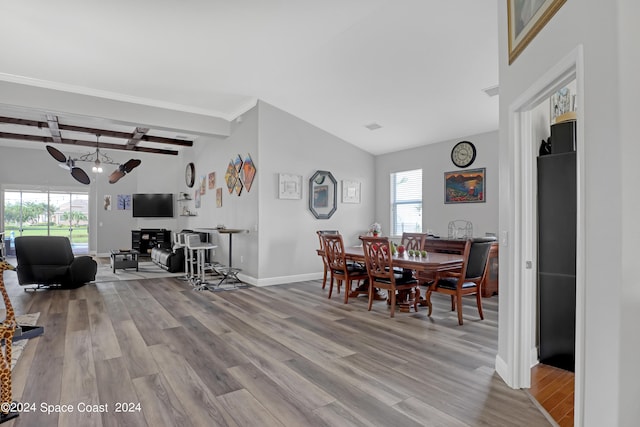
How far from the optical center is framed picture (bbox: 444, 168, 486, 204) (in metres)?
5.71

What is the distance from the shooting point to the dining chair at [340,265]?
4652mm

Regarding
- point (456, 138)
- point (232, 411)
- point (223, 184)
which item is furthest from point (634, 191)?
point (223, 184)

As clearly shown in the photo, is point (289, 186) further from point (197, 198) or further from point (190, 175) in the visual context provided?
point (190, 175)

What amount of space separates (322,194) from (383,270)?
2.91m

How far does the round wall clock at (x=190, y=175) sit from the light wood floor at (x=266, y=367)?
5359 mm

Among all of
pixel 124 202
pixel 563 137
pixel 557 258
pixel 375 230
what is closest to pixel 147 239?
pixel 124 202

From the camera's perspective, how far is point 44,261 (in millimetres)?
5516

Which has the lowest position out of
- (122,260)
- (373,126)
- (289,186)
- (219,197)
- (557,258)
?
(122,260)

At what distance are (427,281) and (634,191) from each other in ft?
10.1

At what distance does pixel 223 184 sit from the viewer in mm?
7500

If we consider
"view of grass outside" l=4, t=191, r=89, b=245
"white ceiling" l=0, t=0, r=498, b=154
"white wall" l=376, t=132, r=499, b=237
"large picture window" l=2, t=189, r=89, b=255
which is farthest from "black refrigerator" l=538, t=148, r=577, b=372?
"view of grass outside" l=4, t=191, r=89, b=245

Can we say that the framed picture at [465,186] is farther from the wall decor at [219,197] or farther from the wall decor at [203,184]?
the wall decor at [203,184]

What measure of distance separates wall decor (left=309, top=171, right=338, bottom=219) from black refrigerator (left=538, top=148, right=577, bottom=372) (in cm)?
424

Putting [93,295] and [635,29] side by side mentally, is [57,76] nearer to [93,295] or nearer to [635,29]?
[93,295]
